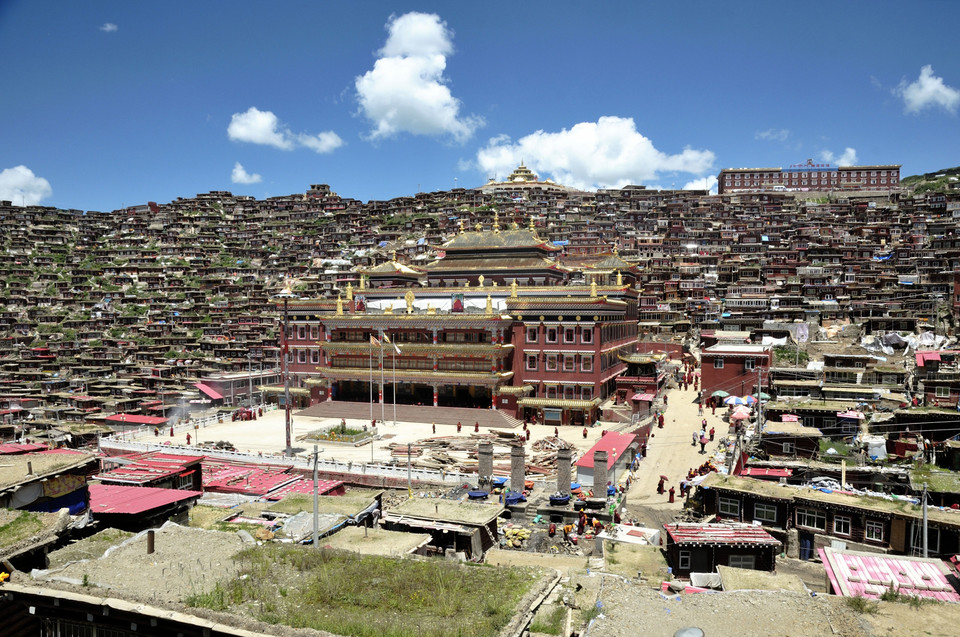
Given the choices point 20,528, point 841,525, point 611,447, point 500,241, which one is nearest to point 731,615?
point 20,528

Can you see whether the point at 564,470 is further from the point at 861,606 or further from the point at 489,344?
the point at 489,344

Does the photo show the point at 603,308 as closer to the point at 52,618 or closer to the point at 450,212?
the point at 52,618

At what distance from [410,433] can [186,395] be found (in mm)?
29860

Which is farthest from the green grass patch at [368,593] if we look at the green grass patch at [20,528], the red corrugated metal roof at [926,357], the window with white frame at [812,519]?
the red corrugated metal roof at [926,357]

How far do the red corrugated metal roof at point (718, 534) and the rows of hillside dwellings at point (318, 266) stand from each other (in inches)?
2076

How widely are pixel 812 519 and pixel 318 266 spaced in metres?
115

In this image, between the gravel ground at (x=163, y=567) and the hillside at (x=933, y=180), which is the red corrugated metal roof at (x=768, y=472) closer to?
the gravel ground at (x=163, y=567)

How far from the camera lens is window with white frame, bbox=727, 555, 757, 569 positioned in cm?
1850

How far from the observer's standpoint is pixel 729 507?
23891 mm

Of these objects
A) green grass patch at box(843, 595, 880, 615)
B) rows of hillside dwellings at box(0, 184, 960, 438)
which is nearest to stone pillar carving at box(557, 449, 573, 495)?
green grass patch at box(843, 595, 880, 615)

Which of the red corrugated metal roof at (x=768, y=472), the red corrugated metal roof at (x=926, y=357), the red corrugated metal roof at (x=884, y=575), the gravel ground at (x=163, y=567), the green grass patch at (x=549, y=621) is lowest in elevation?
the red corrugated metal roof at (x=768, y=472)

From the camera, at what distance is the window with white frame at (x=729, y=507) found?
23.8 metres

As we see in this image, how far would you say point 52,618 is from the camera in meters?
8.80

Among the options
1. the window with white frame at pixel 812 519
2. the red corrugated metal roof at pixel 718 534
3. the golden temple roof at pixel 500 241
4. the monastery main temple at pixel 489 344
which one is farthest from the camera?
the golden temple roof at pixel 500 241
